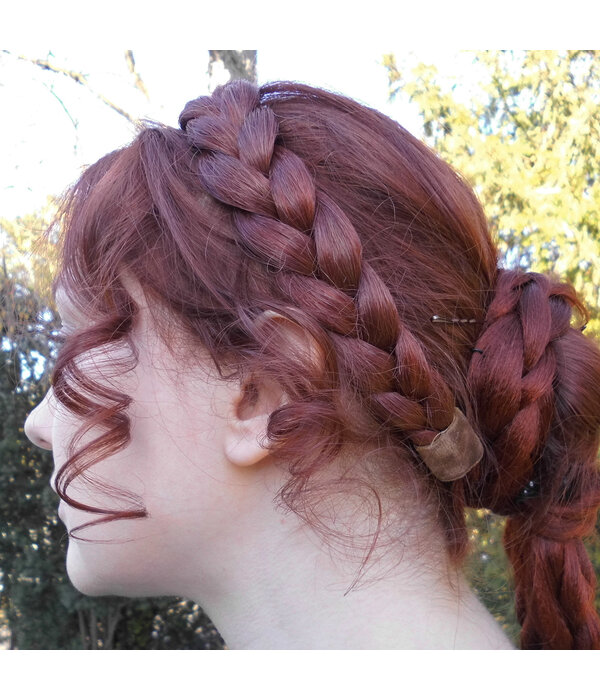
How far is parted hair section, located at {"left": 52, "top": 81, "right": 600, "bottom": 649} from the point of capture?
38.4 inches

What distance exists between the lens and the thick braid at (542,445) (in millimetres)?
1072

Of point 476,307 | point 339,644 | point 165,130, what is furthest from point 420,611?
point 165,130

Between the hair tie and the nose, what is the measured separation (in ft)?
2.50

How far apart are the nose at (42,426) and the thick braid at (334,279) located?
22.9 inches

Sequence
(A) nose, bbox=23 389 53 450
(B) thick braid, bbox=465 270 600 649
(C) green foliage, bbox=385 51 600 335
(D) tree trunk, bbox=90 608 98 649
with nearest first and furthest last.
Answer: (B) thick braid, bbox=465 270 600 649
(A) nose, bbox=23 389 53 450
(C) green foliage, bbox=385 51 600 335
(D) tree trunk, bbox=90 608 98 649

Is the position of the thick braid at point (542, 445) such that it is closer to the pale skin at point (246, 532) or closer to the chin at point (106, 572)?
the pale skin at point (246, 532)

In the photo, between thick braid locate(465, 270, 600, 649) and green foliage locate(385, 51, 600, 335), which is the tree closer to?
green foliage locate(385, 51, 600, 335)

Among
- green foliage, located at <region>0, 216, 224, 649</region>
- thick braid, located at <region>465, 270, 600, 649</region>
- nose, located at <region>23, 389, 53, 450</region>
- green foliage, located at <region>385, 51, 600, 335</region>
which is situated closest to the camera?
thick braid, located at <region>465, 270, 600, 649</region>

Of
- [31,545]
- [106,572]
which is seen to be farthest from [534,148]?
[31,545]

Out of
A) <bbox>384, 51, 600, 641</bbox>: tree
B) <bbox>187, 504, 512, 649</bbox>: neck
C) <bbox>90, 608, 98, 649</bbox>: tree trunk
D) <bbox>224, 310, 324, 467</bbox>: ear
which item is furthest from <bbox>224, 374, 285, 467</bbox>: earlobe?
<bbox>90, 608, 98, 649</bbox>: tree trunk

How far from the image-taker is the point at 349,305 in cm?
96

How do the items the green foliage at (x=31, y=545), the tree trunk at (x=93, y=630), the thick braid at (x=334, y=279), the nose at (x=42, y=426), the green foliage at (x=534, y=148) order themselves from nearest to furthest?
the thick braid at (x=334, y=279), the nose at (x=42, y=426), the green foliage at (x=534, y=148), the green foliage at (x=31, y=545), the tree trunk at (x=93, y=630)

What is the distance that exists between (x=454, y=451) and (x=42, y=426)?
0.85 m

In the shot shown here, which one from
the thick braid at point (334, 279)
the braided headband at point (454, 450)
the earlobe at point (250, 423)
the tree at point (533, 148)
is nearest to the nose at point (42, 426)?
the earlobe at point (250, 423)
